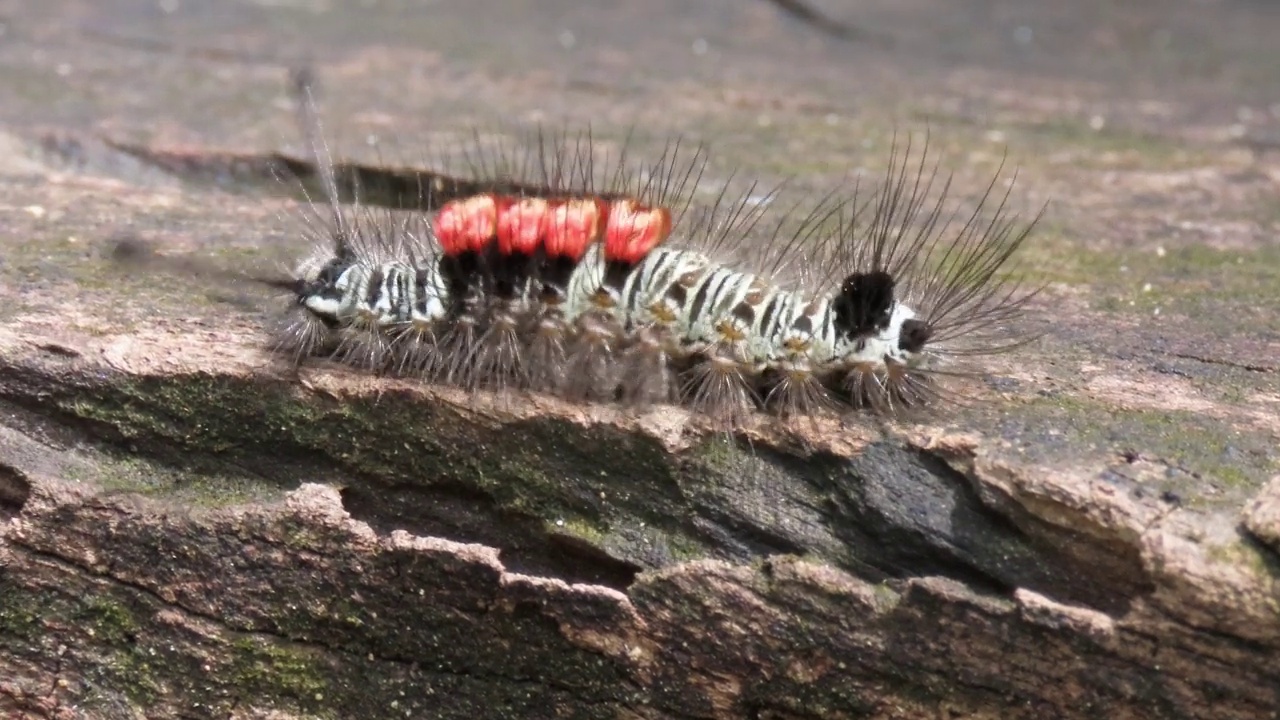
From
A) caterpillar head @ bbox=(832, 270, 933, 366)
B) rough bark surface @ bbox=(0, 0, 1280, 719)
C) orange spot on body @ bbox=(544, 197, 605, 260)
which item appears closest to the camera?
rough bark surface @ bbox=(0, 0, 1280, 719)

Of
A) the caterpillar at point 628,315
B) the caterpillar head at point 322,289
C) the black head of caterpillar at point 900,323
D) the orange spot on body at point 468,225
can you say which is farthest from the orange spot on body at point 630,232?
the caterpillar head at point 322,289

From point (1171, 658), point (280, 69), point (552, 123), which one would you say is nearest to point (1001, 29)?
point (552, 123)

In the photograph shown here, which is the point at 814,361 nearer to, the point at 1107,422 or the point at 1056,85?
the point at 1107,422

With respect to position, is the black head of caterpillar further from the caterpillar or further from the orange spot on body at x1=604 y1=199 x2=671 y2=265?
the orange spot on body at x1=604 y1=199 x2=671 y2=265

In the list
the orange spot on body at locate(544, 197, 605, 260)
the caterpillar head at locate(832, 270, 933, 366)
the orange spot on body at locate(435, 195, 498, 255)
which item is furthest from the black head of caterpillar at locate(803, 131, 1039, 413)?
the orange spot on body at locate(435, 195, 498, 255)

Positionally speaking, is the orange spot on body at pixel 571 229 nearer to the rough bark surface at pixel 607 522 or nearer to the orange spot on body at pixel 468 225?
the orange spot on body at pixel 468 225
